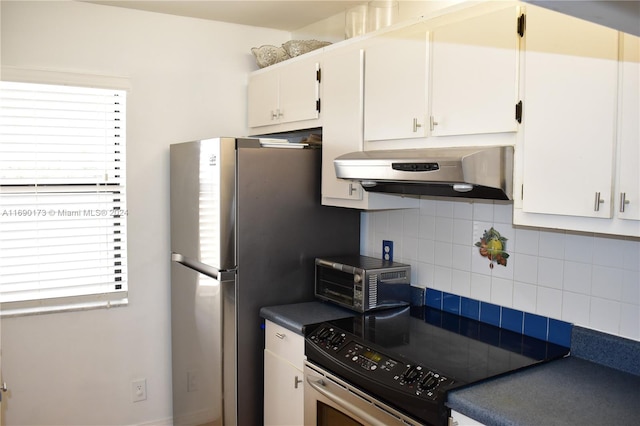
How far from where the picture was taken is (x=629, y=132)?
161cm

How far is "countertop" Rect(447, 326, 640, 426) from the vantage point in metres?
1.64

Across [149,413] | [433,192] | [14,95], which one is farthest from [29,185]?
[433,192]

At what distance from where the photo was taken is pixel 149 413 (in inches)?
136

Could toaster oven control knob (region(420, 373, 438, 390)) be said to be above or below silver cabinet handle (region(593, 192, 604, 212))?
below

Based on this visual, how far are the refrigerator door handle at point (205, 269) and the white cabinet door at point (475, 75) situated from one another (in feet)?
3.81

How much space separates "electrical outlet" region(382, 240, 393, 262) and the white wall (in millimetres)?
1173

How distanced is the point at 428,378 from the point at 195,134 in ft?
7.04

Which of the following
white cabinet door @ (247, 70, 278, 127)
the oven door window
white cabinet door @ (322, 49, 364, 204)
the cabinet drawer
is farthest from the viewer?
white cabinet door @ (247, 70, 278, 127)

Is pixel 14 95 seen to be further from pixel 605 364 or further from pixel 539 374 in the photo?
pixel 605 364

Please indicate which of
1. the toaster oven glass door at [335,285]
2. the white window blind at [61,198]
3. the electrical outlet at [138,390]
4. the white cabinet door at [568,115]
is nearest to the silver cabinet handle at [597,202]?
the white cabinet door at [568,115]

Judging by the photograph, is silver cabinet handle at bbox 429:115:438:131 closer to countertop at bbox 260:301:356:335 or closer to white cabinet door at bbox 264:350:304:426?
countertop at bbox 260:301:356:335

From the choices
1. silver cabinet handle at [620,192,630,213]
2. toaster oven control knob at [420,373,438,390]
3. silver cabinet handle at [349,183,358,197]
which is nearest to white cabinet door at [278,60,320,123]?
silver cabinet handle at [349,183,358,197]

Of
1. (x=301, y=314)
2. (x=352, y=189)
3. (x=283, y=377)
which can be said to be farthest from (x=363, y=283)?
(x=283, y=377)

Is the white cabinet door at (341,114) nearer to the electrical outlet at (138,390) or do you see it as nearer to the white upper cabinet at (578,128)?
the white upper cabinet at (578,128)
